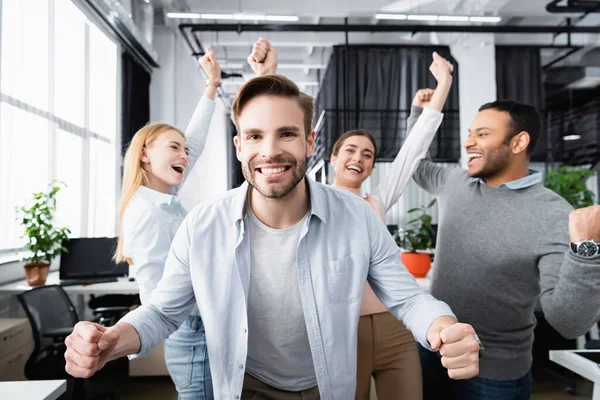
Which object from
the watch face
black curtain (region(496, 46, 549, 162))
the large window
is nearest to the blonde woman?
the watch face

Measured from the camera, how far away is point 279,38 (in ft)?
24.8

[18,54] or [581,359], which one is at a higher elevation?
[18,54]

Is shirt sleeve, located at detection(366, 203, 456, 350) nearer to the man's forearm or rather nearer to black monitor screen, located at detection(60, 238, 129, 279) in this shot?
the man's forearm

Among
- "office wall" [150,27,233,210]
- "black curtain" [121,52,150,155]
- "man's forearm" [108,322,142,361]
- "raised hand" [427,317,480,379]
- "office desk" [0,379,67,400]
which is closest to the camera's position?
"raised hand" [427,317,480,379]

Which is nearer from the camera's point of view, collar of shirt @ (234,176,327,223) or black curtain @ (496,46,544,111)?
collar of shirt @ (234,176,327,223)

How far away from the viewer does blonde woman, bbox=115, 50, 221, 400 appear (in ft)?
5.28

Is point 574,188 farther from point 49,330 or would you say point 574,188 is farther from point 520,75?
point 49,330

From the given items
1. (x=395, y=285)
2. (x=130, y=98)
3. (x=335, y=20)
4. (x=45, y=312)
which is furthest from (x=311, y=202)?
(x=335, y=20)

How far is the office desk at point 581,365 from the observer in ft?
4.89

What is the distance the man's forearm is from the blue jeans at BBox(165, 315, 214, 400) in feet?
1.36

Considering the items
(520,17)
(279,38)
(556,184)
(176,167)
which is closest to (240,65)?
(279,38)

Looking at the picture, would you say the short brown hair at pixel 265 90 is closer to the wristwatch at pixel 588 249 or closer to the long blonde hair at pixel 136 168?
the long blonde hair at pixel 136 168

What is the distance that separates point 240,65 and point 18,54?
561cm

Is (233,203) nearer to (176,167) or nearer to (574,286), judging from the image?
(176,167)
